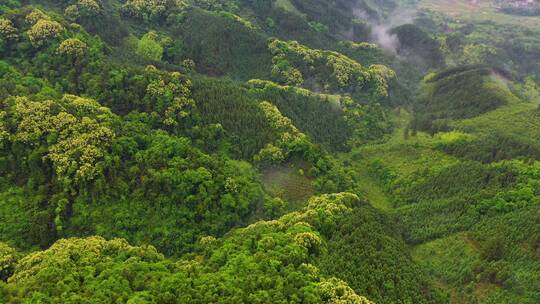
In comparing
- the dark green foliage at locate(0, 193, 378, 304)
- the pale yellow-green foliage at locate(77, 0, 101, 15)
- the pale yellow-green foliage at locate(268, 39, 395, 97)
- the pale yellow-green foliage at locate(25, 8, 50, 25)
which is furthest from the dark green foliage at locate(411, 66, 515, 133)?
the pale yellow-green foliage at locate(25, 8, 50, 25)

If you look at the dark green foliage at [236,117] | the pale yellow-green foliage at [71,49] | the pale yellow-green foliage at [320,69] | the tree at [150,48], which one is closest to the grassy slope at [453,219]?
the pale yellow-green foliage at [320,69]

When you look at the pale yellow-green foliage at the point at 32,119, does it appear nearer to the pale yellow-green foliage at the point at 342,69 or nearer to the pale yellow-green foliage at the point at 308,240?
the pale yellow-green foliage at the point at 308,240

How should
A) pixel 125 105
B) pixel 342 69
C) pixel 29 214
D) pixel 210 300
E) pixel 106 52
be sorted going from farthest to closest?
pixel 342 69 < pixel 106 52 < pixel 125 105 < pixel 29 214 < pixel 210 300

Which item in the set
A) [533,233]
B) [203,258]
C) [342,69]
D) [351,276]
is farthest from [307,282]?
[342,69]

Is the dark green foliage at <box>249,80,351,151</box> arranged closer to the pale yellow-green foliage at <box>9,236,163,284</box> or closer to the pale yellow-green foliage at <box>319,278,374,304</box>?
the pale yellow-green foliage at <box>9,236,163,284</box>

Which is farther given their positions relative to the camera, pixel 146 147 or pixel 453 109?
pixel 453 109

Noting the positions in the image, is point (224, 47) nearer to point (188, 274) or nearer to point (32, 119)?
point (32, 119)

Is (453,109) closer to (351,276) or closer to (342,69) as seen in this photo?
(342,69)
